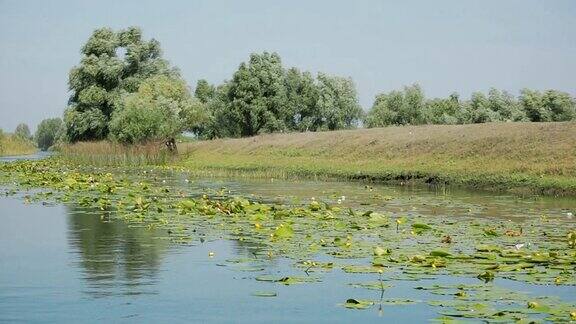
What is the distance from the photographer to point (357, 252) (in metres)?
17.2

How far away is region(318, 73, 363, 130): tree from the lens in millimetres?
125900

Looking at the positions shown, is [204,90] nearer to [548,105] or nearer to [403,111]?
[403,111]

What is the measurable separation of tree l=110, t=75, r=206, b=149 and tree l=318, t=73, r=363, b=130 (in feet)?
142

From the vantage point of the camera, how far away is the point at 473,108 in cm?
12056

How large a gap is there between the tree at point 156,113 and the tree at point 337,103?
4324 centimetres

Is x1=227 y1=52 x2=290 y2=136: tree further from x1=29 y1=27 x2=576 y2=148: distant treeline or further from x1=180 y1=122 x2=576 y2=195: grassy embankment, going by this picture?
x1=180 y1=122 x2=576 y2=195: grassy embankment

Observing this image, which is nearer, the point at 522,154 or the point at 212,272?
the point at 212,272

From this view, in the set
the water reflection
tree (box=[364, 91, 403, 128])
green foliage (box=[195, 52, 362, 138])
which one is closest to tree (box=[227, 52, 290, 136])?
green foliage (box=[195, 52, 362, 138])

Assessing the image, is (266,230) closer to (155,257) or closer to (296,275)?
(155,257)

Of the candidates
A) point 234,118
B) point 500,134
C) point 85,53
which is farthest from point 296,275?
point 234,118

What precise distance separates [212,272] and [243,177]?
3466 centimetres

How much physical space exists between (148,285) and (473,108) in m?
111

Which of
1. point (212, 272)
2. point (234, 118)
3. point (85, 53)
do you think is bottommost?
point (212, 272)

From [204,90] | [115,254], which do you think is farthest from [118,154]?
[204,90]
